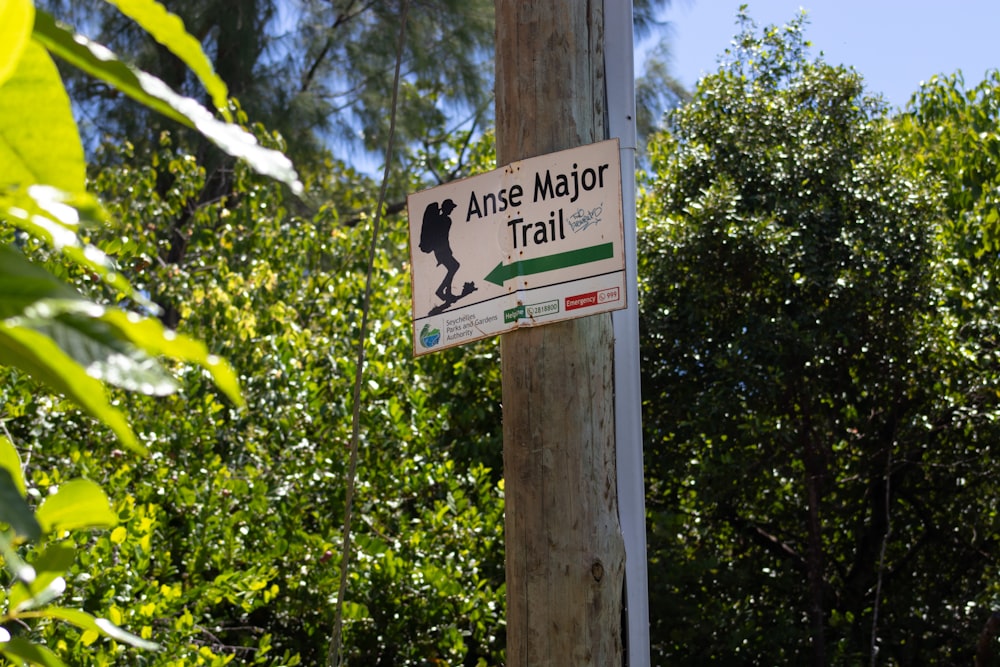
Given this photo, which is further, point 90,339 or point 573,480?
point 573,480

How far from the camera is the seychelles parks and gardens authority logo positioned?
3188 mm

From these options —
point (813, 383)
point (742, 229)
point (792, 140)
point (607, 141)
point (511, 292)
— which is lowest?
point (511, 292)

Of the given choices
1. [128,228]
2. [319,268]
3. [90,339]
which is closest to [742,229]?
[319,268]

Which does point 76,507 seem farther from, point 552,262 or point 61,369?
point 552,262

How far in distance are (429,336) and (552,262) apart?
450mm

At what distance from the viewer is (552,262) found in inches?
117

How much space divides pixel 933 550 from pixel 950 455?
0.69 metres

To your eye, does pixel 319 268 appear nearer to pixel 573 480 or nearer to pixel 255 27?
pixel 255 27

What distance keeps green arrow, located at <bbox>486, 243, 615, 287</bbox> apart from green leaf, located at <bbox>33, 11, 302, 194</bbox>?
2.32 metres

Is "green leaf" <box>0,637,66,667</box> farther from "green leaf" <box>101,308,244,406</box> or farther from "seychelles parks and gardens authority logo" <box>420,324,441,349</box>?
"seychelles parks and gardens authority logo" <box>420,324,441,349</box>

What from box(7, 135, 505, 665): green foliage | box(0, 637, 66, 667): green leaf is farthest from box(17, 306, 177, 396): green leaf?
box(7, 135, 505, 665): green foliage

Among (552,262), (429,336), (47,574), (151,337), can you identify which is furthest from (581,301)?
(151,337)

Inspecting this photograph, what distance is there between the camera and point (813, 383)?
6.72 meters

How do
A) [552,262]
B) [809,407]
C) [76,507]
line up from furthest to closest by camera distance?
[809,407] < [552,262] < [76,507]
